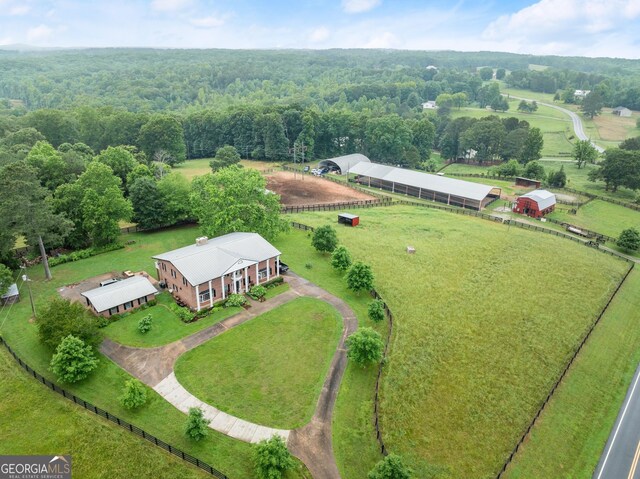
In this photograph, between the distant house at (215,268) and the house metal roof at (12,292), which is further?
the house metal roof at (12,292)

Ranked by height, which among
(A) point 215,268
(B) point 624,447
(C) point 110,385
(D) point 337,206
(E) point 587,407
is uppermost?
(A) point 215,268

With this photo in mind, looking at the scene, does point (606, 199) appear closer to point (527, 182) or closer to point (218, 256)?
point (527, 182)

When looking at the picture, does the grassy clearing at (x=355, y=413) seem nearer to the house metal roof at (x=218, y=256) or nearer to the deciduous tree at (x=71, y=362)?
the house metal roof at (x=218, y=256)

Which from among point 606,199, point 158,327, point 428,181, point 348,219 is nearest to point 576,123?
point 606,199

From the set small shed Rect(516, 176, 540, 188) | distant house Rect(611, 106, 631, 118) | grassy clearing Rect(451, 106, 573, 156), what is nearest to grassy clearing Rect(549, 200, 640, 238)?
small shed Rect(516, 176, 540, 188)

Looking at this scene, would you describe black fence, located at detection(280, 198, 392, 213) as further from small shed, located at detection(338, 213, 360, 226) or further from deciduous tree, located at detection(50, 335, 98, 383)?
deciduous tree, located at detection(50, 335, 98, 383)

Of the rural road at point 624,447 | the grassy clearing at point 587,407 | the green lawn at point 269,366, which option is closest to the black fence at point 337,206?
the green lawn at point 269,366

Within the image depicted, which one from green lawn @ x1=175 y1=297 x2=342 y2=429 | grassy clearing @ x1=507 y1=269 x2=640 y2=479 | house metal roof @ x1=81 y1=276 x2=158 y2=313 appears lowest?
grassy clearing @ x1=507 y1=269 x2=640 y2=479
